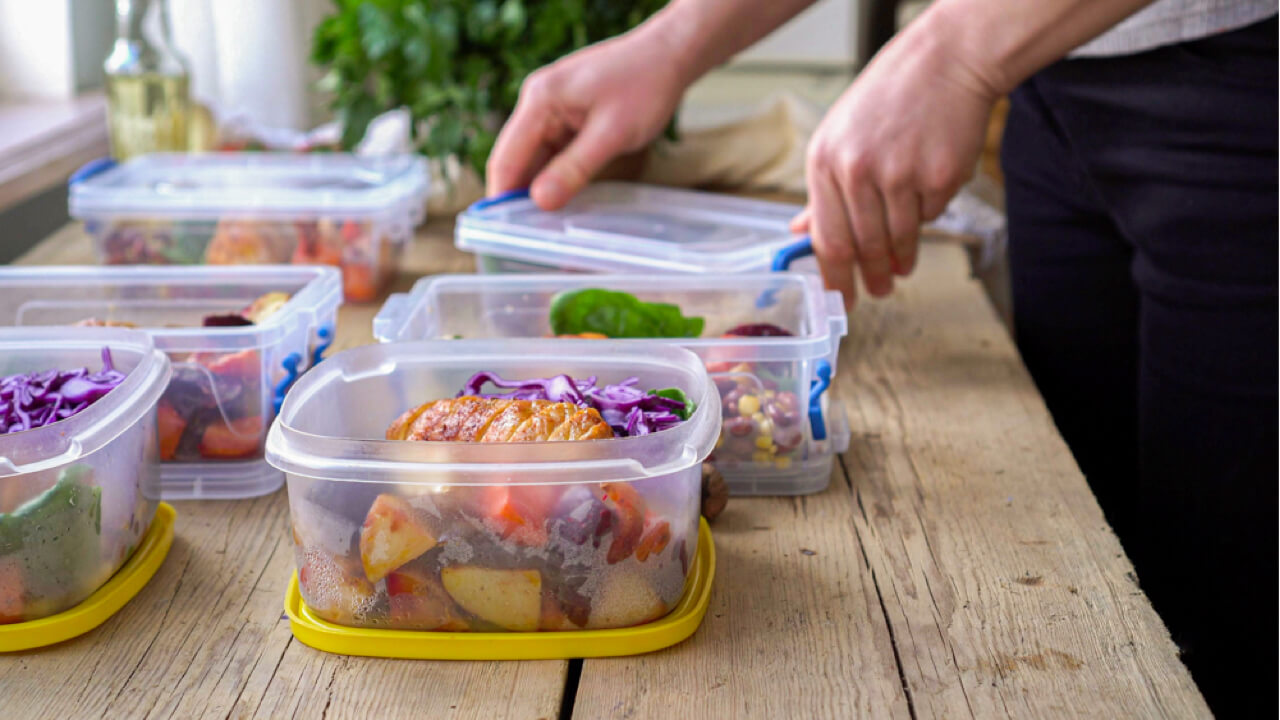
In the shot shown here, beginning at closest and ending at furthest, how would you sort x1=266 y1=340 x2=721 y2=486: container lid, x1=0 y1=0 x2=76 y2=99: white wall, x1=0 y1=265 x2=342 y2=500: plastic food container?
x1=266 y1=340 x2=721 y2=486: container lid < x1=0 y1=265 x2=342 y2=500: plastic food container < x1=0 y1=0 x2=76 y2=99: white wall

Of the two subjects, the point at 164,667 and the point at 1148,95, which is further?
the point at 1148,95

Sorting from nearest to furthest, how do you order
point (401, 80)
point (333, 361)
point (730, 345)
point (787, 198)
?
point (333, 361) → point (730, 345) → point (401, 80) → point (787, 198)

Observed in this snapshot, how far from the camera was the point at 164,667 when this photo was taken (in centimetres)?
60

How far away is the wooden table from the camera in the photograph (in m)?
0.57

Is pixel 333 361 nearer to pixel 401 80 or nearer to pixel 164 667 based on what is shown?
pixel 164 667

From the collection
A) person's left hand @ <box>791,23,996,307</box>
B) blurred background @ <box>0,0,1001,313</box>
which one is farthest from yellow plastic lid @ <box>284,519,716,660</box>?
blurred background @ <box>0,0,1001,313</box>

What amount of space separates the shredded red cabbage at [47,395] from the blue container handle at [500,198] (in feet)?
1.85

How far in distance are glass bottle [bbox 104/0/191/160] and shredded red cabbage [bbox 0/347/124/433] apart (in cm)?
102

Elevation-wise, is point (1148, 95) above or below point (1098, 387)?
above

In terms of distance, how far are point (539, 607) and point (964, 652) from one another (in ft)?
0.74

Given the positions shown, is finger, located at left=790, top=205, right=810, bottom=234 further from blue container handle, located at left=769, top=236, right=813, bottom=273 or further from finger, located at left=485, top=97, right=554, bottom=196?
finger, located at left=485, top=97, right=554, bottom=196

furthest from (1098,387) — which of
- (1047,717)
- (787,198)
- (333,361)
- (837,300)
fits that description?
(333,361)

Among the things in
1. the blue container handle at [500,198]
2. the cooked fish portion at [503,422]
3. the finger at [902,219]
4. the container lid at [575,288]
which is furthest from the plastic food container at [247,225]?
the cooked fish portion at [503,422]

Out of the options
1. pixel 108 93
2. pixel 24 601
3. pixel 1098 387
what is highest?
pixel 108 93
